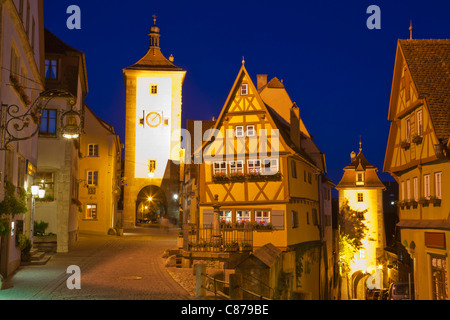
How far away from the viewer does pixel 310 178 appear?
36.2m

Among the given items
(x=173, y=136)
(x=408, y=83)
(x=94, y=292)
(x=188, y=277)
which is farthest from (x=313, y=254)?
(x=173, y=136)

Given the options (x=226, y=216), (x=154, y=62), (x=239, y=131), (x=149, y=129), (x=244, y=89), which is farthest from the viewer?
(x=154, y=62)

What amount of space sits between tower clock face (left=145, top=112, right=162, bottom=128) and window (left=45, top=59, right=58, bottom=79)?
27672 millimetres

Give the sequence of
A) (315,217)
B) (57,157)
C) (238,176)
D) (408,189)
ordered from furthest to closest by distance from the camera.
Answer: (315,217) → (238,176) → (57,157) → (408,189)

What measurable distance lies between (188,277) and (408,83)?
A: 41.2 feet

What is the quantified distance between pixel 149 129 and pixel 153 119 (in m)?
1.15

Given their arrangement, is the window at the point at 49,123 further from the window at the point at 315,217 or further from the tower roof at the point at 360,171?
the tower roof at the point at 360,171

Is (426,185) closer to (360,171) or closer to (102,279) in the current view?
(102,279)

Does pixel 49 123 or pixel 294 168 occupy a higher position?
pixel 49 123

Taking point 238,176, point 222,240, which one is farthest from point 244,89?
point 222,240

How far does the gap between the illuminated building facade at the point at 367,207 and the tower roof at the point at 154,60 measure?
68.0 ft

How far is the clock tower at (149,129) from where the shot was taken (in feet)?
187

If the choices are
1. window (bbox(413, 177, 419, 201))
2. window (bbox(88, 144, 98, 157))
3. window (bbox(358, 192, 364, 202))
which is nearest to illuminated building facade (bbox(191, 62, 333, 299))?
window (bbox(413, 177, 419, 201))

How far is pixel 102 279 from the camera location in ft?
61.5
